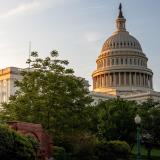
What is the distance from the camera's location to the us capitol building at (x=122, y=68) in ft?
543

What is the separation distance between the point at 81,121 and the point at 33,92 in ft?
18.5

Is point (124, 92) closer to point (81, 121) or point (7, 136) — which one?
point (81, 121)

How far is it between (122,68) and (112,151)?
387 ft

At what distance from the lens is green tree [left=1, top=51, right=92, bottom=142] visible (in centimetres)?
5066

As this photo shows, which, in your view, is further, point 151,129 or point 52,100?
point 151,129

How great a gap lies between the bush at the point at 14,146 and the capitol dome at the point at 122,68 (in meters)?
137

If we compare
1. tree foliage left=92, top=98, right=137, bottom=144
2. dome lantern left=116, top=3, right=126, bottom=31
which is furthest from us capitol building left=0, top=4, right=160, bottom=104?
tree foliage left=92, top=98, right=137, bottom=144

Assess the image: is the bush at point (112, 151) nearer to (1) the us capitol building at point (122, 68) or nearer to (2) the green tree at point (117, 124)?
(2) the green tree at point (117, 124)

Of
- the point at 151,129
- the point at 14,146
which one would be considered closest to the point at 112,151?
the point at 151,129

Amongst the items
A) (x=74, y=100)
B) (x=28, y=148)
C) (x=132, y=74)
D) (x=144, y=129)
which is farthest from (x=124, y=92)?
(x=28, y=148)

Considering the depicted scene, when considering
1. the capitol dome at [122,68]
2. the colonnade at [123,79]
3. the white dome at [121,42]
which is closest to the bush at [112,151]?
the capitol dome at [122,68]

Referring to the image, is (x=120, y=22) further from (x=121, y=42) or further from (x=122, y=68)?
(x=122, y=68)

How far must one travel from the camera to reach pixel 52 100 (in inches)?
2018

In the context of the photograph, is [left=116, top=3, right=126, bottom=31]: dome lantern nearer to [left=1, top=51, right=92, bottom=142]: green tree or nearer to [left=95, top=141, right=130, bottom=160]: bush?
[left=1, top=51, right=92, bottom=142]: green tree
